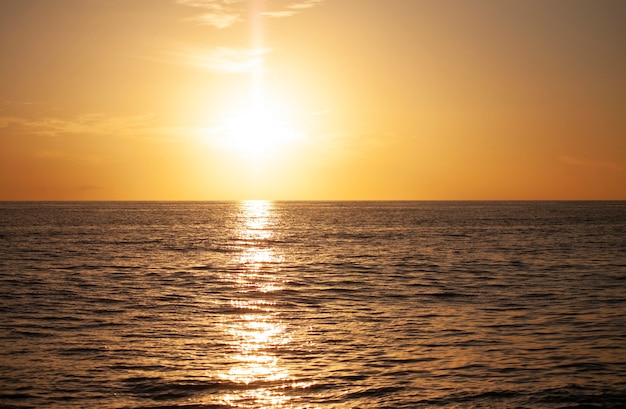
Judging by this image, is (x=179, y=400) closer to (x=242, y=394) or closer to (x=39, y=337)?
(x=242, y=394)

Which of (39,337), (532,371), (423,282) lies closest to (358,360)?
(532,371)

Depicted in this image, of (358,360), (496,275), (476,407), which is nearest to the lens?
(476,407)

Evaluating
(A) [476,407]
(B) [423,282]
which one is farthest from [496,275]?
(A) [476,407]

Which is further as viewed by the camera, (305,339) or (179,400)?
(305,339)

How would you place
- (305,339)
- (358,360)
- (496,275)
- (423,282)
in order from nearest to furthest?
(358,360), (305,339), (423,282), (496,275)

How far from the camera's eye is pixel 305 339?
2544 centimetres

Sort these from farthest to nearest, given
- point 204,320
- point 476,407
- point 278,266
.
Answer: point 278,266 → point 204,320 → point 476,407

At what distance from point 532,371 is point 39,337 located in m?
18.6

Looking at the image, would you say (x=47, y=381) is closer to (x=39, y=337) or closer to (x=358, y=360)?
(x=39, y=337)

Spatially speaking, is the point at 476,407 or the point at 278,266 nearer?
the point at 476,407

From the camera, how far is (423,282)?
43875 mm

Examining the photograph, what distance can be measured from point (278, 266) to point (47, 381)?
37748 millimetres

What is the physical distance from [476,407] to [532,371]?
4248mm

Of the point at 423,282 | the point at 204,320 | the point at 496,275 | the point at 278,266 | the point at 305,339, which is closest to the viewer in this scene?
the point at 305,339
